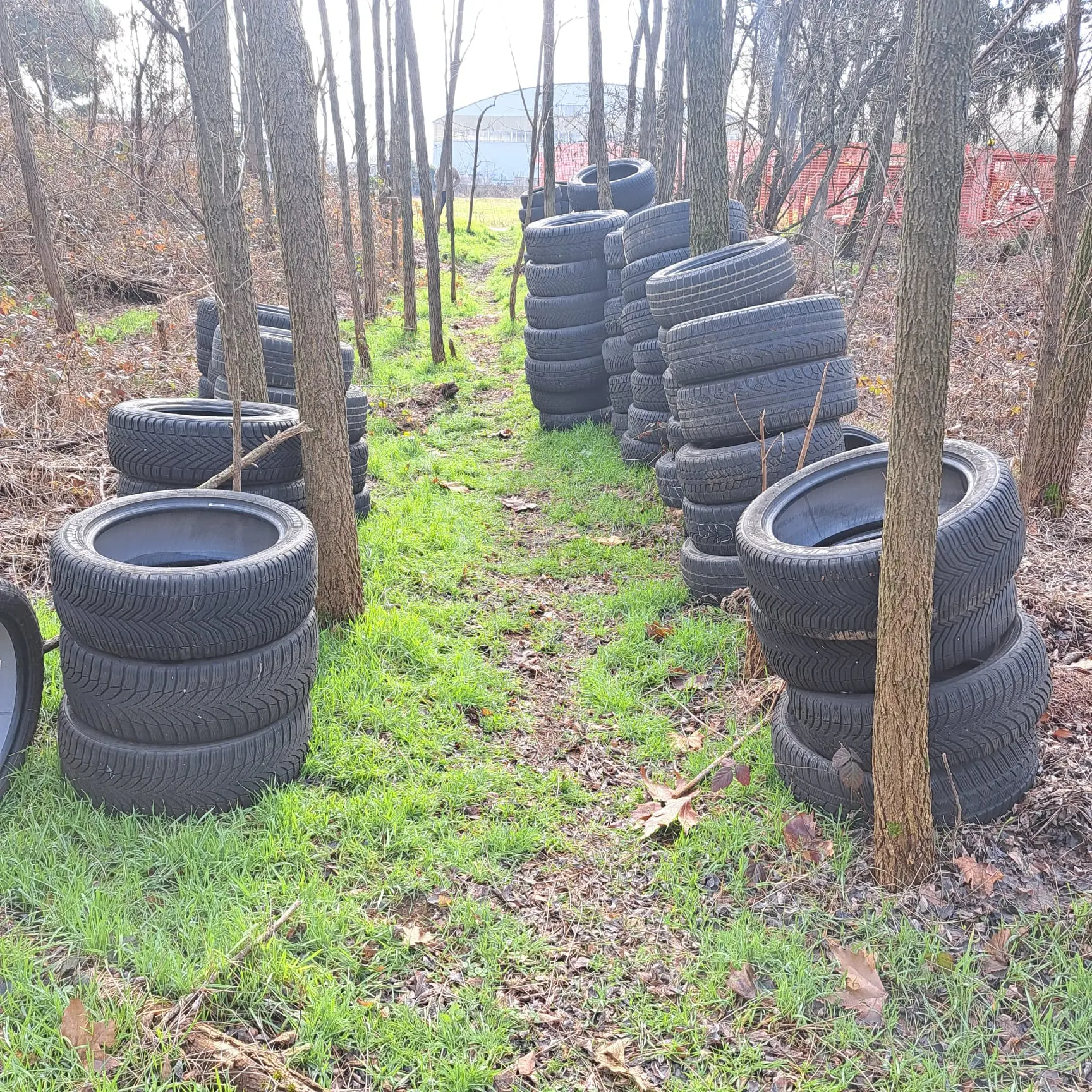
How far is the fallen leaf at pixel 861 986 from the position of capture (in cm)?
273

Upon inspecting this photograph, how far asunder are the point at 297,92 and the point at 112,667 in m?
3.13

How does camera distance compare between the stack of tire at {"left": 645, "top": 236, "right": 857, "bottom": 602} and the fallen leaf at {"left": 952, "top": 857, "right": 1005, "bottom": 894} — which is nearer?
the fallen leaf at {"left": 952, "top": 857, "right": 1005, "bottom": 894}

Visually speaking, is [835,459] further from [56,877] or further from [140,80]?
[140,80]

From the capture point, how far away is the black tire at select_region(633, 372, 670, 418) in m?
7.60

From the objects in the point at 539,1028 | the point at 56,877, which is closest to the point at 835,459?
the point at 539,1028

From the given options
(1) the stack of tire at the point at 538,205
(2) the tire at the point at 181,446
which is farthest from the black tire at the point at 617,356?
(1) the stack of tire at the point at 538,205

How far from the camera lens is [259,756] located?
142 inches

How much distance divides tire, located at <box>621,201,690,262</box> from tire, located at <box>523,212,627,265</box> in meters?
1.28

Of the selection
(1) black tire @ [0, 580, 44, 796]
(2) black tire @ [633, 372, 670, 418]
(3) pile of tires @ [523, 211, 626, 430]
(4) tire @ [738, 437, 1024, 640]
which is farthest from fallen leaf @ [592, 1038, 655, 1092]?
(3) pile of tires @ [523, 211, 626, 430]

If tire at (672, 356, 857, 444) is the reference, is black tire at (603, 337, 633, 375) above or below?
below

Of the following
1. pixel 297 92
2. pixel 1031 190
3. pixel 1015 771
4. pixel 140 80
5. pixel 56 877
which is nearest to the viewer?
pixel 56 877

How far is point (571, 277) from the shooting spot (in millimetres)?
9086

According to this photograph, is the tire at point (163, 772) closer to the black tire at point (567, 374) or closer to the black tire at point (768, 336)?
the black tire at point (768, 336)

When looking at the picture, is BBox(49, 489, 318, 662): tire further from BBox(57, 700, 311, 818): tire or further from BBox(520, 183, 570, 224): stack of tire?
BBox(520, 183, 570, 224): stack of tire
